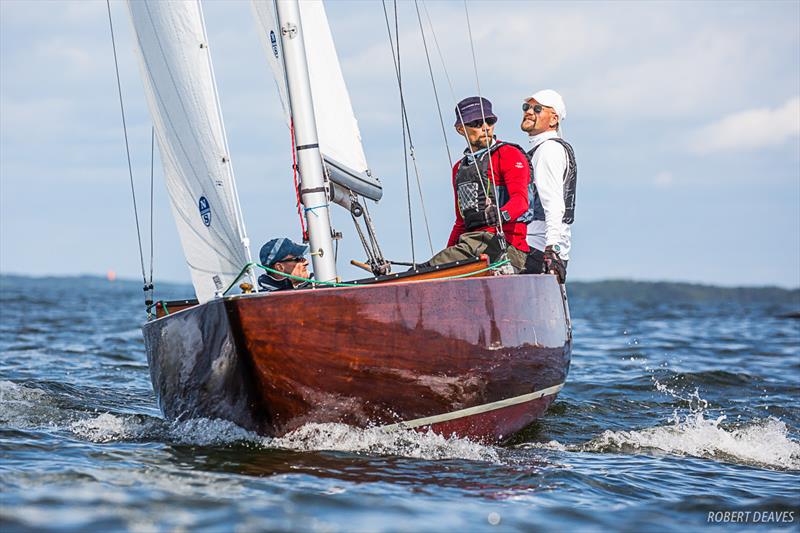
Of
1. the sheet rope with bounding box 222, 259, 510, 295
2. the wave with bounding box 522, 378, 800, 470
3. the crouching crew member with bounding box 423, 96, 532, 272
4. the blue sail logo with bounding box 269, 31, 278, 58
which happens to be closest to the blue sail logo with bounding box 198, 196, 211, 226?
the sheet rope with bounding box 222, 259, 510, 295

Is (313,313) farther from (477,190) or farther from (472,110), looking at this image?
(472,110)

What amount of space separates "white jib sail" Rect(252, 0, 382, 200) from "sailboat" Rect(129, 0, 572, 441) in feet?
0.04

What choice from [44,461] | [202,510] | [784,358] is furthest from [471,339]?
[784,358]

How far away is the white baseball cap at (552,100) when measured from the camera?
7035mm

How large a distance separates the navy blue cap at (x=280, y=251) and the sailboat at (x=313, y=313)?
0.40 meters

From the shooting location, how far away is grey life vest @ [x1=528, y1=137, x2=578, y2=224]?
6891 millimetres

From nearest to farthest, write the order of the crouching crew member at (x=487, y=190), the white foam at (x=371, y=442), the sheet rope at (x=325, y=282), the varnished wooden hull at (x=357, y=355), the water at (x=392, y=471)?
1. the water at (x=392, y=471)
2. the varnished wooden hull at (x=357, y=355)
3. the sheet rope at (x=325, y=282)
4. the white foam at (x=371, y=442)
5. the crouching crew member at (x=487, y=190)

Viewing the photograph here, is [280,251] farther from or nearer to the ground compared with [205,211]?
nearer to the ground

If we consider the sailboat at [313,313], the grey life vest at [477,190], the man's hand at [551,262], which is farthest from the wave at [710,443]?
the grey life vest at [477,190]

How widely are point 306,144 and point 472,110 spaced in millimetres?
1426

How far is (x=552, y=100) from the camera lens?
705 cm

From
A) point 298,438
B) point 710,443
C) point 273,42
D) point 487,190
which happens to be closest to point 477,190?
point 487,190

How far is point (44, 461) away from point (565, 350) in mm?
3612

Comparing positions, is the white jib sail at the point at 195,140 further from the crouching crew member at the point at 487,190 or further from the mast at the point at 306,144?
the crouching crew member at the point at 487,190
